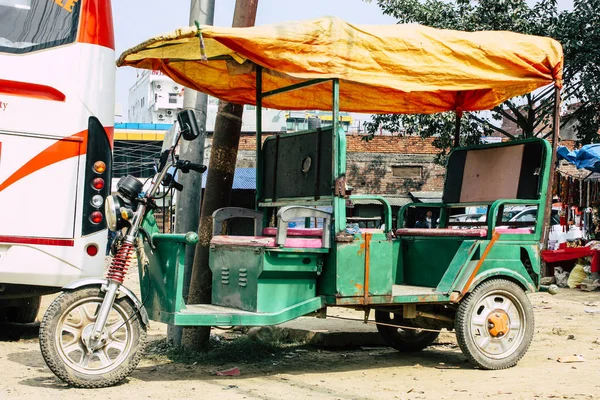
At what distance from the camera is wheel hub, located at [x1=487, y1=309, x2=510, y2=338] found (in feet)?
22.3

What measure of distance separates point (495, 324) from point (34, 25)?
470 centimetres

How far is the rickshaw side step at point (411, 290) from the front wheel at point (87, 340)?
207 cm

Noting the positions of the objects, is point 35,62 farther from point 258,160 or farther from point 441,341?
point 441,341

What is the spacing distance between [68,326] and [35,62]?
260 centimetres

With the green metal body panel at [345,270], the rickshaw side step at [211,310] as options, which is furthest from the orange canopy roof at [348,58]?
the rickshaw side step at [211,310]

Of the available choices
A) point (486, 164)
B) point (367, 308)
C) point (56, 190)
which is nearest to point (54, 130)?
point (56, 190)

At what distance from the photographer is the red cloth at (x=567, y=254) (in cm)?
1524

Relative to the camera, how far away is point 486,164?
7.77 m

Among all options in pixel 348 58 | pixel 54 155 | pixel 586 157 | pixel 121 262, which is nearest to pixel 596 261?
pixel 586 157

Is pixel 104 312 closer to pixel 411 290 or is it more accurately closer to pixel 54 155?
pixel 54 155

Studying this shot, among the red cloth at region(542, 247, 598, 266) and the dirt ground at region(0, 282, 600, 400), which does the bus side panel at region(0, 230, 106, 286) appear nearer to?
the dirt ground at region(0, 282, 600, 400)

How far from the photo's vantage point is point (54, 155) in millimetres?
7156

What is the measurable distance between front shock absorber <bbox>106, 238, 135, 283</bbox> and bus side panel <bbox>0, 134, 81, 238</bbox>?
1.54m

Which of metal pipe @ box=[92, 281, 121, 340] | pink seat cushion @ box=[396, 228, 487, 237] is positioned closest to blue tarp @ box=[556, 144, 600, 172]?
pink seat cushion @ box=[396, 228, 487, 237]
